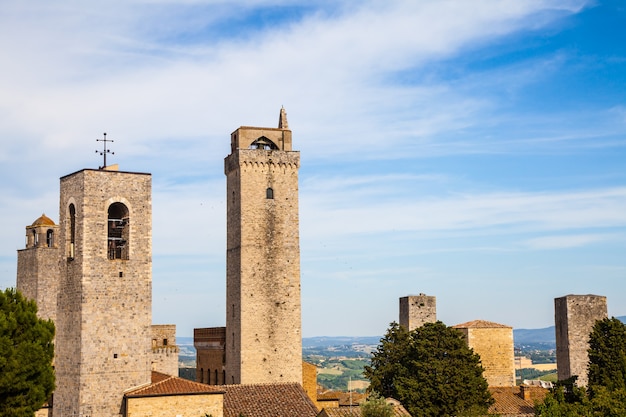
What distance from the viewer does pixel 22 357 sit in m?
29.8

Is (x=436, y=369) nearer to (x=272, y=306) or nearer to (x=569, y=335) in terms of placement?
(x=272, y=306)

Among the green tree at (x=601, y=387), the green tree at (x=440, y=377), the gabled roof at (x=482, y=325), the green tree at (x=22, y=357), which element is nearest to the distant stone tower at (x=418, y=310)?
the gabled roof at (x=482, y=325)

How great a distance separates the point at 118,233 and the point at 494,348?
28.1 m

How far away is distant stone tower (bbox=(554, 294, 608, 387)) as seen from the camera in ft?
166

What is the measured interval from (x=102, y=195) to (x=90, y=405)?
8216 mm

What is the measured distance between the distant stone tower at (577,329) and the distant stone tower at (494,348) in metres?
3.97

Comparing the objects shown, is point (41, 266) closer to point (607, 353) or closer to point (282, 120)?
point (282, 120)

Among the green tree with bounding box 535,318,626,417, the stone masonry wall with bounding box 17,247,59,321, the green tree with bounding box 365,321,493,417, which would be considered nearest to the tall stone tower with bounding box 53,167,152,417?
the green tree with bounding box 365,321,493,417

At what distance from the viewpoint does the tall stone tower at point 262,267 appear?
44750mm

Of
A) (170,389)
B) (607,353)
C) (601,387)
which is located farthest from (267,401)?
(607,353)

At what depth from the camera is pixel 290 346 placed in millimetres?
45219

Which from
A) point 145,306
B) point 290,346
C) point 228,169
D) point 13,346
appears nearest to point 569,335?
point 290,346

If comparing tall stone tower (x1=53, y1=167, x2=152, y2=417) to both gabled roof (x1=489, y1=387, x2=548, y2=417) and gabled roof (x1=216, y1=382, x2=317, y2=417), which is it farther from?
gabled roof (x1=489, y1=387, x2=548, y2=417)

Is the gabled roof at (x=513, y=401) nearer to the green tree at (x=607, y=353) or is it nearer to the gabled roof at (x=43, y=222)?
the green tree at (x=607, y=353)
